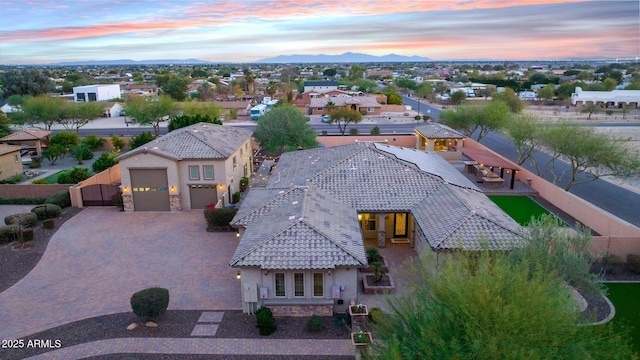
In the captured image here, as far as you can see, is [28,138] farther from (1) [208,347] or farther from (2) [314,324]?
(2) [314,324]

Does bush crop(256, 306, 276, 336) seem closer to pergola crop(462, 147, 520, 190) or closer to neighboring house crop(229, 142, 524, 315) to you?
neighboring house crop(229, 142, 524, 315)

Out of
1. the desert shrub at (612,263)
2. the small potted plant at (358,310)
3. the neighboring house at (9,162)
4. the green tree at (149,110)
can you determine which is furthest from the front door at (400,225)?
the green tree at (149,110)

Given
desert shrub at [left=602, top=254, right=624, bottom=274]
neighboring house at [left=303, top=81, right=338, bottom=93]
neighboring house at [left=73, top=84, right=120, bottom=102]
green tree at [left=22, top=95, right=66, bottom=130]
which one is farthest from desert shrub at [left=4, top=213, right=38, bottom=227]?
neighboring house at [left=303, top=81, right=338, bottom=93]

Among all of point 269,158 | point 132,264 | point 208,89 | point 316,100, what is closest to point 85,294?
point 132,264

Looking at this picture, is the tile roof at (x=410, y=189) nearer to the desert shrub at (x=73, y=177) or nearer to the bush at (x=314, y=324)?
the bush at (x=314, y=324)

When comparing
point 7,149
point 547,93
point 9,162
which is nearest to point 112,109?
point 7,149
